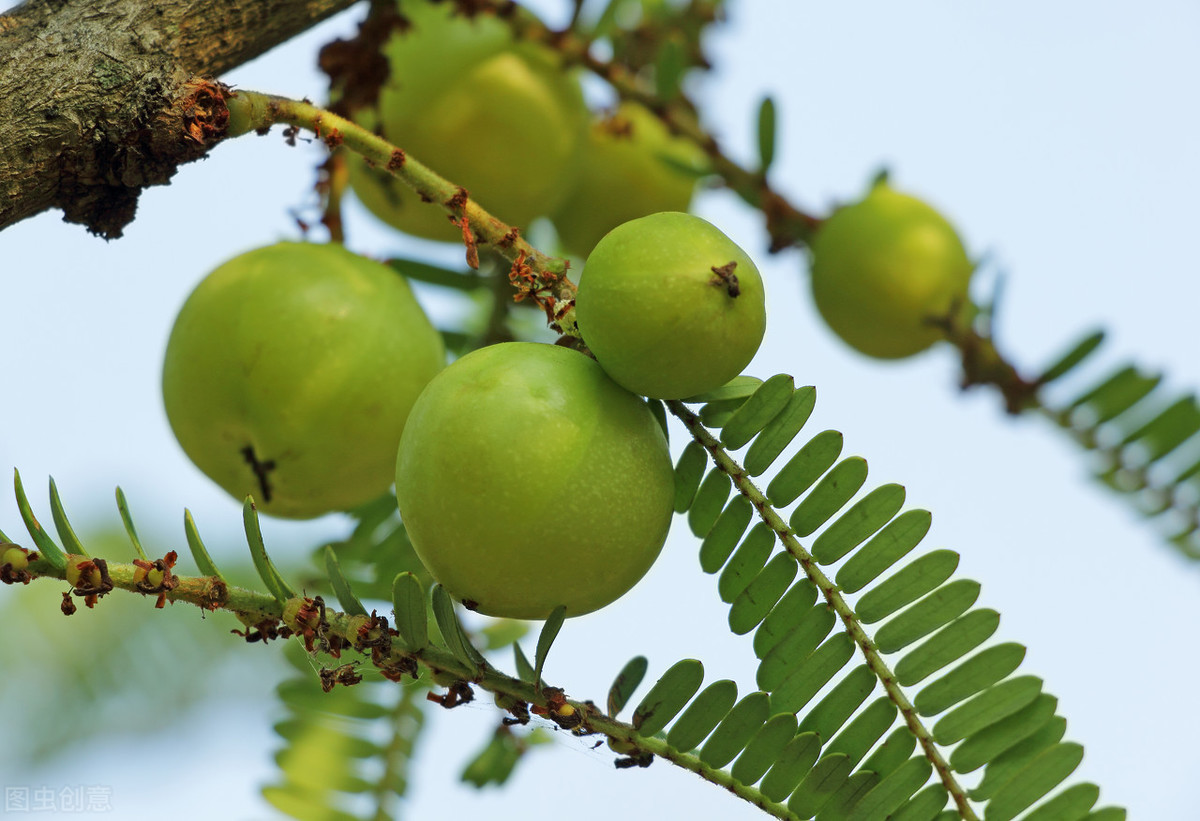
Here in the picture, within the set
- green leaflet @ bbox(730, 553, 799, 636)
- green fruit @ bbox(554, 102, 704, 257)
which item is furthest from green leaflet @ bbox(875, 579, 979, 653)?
green fruit @ bbox(554, 102, 704, 257)

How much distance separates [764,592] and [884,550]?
0.14m

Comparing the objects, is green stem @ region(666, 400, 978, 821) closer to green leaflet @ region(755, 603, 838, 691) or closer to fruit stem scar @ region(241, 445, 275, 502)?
green leaflet @ region(755, 603, 838, 691)

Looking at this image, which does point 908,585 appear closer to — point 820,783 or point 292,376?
point 820,783

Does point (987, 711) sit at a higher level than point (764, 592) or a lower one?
Result: lower

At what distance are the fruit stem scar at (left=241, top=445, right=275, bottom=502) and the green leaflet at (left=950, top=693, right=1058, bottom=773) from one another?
0.92 m

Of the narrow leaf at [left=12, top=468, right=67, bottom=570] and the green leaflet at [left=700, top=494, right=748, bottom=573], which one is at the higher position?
the green leaflet at [left=700, top=494, right=748, bottom=573]

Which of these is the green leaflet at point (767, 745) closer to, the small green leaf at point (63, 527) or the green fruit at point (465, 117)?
the small green leaf at point (63, 527)

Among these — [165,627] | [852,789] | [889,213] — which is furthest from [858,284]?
[165,627]

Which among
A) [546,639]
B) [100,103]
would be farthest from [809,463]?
[100,103]

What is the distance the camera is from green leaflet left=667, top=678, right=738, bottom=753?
1085mm

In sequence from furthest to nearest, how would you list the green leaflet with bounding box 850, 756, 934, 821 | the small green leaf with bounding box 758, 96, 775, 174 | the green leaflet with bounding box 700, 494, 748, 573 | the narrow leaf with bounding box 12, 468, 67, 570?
the small green leaf with bounding box 758, 96, 775, 174, the green leaflet with bounding box 700, 494, 748, 573, the green leaflet with bounding box 850, 756, 934, 821, the narrow leaf with bounding box 12, 468, 67, 570

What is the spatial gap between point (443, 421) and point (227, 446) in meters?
0.48

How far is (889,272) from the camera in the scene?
1.91 metres

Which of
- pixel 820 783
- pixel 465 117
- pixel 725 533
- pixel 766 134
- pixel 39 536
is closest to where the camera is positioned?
pixel 39 536
